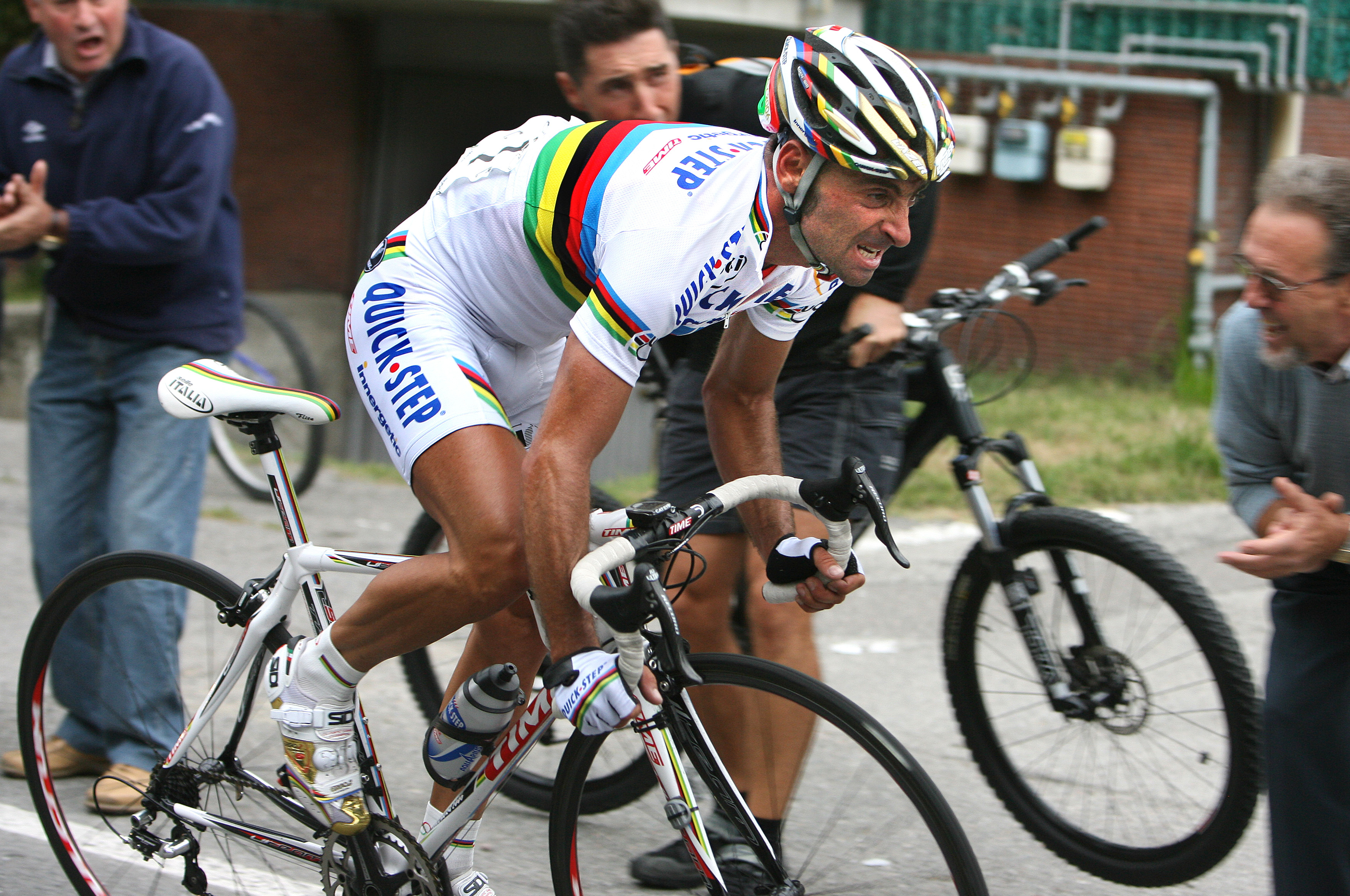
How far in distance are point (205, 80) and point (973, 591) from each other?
256cm

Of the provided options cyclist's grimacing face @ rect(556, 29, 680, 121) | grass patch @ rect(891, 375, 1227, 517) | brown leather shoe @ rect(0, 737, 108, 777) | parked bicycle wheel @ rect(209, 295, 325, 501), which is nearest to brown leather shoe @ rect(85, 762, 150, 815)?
brown leather shoe @ rect(0, 737, 108, 777)

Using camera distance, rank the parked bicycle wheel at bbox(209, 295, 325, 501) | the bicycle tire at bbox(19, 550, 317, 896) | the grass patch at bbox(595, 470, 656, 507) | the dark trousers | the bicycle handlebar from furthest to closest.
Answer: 1. the parked bicycle wheel at bbox(209, 295, 325, 501)
2. the grass patch at bbox(595, 470, 656, 507)
3. the bicycle handlebar
4. the bicycle tire at bbox(19, 550, 317, 896)
5. the dark trousers

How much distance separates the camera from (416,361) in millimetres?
2783

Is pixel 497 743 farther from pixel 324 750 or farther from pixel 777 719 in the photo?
pixel 777 719

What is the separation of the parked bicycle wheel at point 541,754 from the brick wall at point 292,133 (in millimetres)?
7933

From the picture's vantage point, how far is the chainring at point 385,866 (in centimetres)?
283

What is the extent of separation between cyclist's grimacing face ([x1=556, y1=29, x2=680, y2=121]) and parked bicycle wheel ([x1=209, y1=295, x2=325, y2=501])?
144 inches

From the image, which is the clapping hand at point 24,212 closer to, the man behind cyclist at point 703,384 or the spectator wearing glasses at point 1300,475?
the man behind cyclist at point 703,384

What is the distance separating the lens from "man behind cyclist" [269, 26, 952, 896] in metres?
2.46

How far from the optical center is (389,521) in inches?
282

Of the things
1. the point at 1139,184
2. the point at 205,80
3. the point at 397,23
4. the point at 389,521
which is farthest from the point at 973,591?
the point at 397,23

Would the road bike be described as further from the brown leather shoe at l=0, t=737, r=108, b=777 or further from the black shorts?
the brown leather shoe at l=0, t=737, r=108, b=777

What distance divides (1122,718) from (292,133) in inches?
383

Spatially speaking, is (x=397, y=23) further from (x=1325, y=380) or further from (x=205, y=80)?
(x=1325, y=380)
